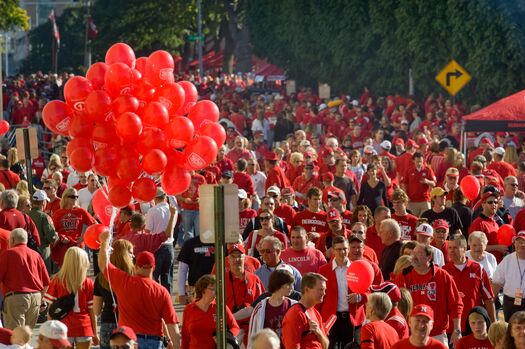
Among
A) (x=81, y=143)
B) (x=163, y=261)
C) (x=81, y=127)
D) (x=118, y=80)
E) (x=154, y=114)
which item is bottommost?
(x=163, y=261)

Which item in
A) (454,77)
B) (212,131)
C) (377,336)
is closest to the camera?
(377,336)

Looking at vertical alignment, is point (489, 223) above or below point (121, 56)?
below

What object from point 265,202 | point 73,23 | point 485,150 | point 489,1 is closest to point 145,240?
point 265,202

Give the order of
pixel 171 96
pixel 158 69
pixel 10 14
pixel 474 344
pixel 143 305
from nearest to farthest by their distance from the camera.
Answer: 1. pixel 474 344
2. pixel 143 305
3. pixel 171 96
4. pixel 158 69
5. pixel 10 14

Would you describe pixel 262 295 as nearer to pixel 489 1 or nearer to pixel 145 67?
pixel 145 67

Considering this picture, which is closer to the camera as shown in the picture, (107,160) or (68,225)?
(107,160)

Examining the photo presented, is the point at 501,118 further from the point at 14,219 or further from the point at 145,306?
the point at 145,306

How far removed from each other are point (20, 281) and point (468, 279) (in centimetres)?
434

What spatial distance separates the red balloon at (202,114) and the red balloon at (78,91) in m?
1.04

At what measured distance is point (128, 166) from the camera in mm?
13555

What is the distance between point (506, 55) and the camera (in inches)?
1492

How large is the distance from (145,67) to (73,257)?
183cm

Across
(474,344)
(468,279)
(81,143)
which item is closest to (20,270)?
(81,143)

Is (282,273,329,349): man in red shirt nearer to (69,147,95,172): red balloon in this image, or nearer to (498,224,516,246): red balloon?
(69,147,95,172): red balloon
